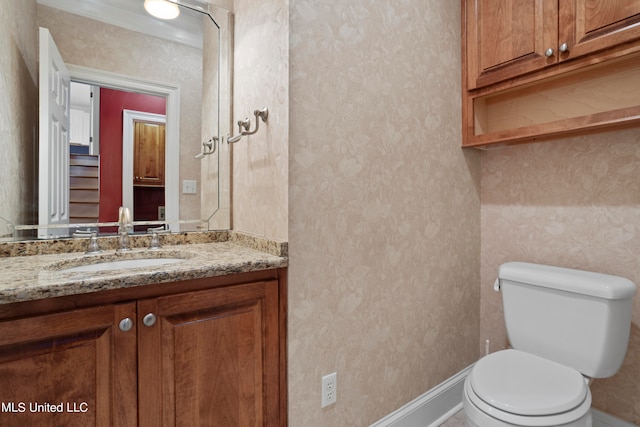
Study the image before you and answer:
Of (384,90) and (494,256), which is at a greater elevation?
(384,90)

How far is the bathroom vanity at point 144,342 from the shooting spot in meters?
0.79

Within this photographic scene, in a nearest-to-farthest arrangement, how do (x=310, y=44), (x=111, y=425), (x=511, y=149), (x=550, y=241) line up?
(x=111, y=425), (x=310, y=44), (x=550, y=241), (x=511, y=149)

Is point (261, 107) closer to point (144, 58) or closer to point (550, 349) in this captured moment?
point (144, 58)

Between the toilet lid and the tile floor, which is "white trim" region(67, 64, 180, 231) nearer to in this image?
the toilet lid

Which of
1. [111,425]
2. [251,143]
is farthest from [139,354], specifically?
[251,143]

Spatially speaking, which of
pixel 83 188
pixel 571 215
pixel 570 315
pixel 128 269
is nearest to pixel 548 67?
→ pixel 571 215

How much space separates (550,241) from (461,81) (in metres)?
0.96

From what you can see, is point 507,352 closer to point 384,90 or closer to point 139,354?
point 384,90

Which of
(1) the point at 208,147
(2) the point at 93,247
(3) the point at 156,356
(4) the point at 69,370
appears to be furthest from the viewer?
(1) the point at 208,147

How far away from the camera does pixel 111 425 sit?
89 centimetres

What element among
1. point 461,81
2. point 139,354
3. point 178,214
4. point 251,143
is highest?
point 461,81

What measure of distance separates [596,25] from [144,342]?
77.2 inches

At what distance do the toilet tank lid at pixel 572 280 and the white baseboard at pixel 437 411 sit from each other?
65 cm

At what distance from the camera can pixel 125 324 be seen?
891mm
